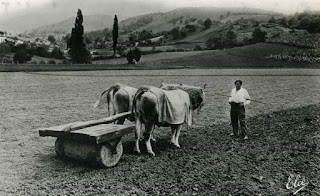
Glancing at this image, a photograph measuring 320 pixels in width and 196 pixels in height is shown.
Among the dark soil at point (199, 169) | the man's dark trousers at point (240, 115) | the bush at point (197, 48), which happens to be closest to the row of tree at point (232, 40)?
the bush at point (197, 48)

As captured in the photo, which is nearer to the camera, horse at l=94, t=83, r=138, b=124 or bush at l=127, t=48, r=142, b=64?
horse at l=94, t=83, r=138, b=124

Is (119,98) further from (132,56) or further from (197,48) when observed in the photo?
(197,48)

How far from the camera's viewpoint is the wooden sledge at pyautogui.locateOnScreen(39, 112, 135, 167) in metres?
7.25

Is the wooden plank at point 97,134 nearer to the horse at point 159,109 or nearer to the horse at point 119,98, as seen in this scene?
the horse at point 159,109

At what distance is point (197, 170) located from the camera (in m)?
7.67

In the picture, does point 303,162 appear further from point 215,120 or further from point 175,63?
point 175,63

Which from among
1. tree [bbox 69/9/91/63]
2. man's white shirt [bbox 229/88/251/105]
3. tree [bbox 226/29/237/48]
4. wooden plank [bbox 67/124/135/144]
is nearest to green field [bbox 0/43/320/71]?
tree [bbox 69/9/91/63]

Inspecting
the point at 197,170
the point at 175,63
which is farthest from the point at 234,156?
the point at 175,63

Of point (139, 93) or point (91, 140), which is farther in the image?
point (139, 93)

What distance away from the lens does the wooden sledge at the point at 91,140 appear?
7.25 metres

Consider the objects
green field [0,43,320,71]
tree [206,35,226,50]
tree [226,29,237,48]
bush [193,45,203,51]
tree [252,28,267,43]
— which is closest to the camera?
green field [0,43,320,71]

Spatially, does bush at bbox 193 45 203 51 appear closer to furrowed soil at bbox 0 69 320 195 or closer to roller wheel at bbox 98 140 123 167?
furrowed soil at bbox 0 69 320 195

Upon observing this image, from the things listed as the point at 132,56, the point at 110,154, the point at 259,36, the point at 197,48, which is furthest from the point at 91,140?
the point at 197,48

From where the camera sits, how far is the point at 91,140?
707 cm
